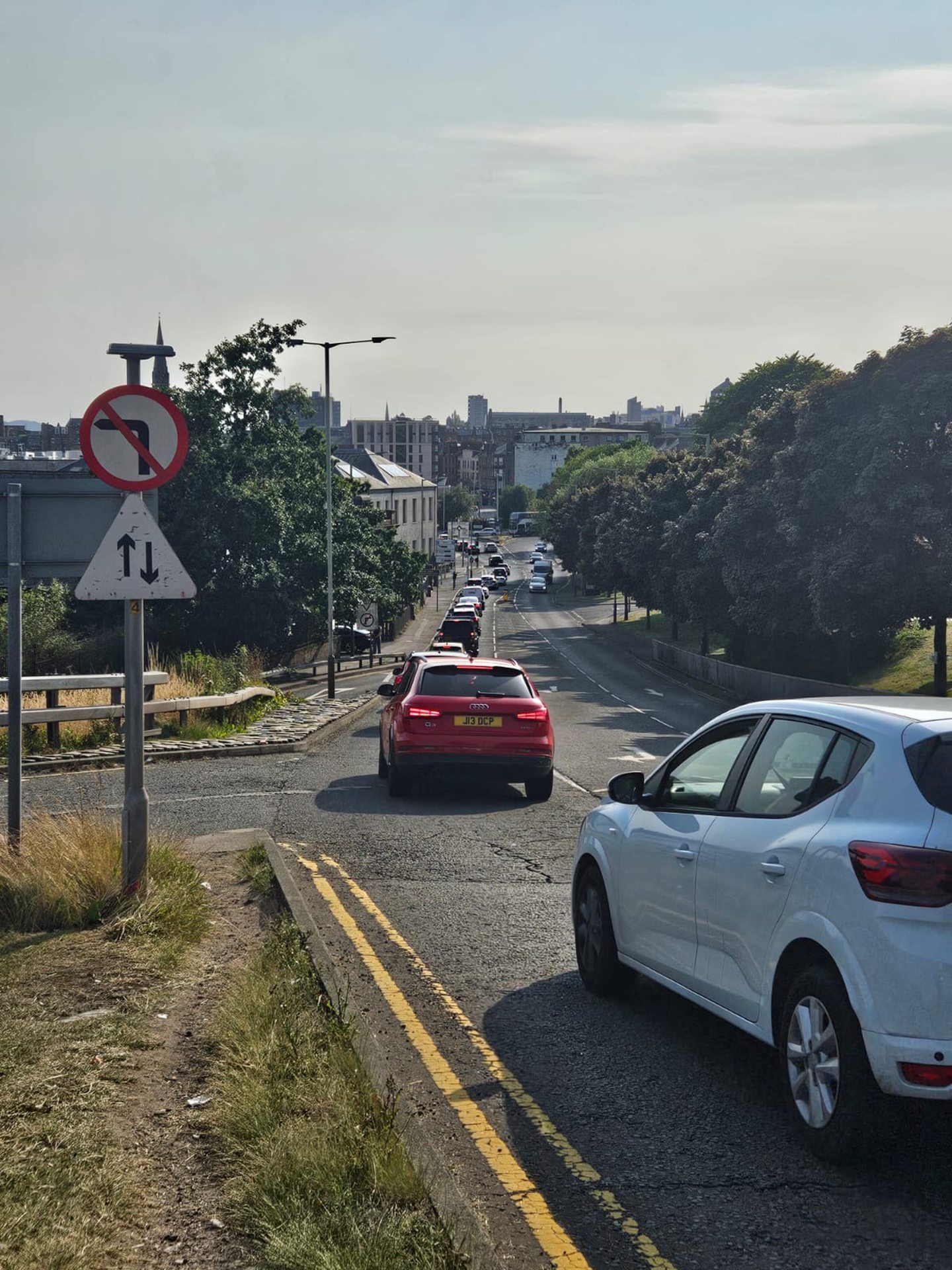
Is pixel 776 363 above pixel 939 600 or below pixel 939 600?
above

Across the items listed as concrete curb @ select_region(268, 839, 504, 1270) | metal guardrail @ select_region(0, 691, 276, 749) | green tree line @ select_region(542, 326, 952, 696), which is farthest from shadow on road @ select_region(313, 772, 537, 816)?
green tree line @ select_region(542, 326, 952, 696)

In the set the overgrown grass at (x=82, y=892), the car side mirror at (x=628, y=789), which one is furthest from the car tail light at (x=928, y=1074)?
the overgrown grass at (x=82, y=892)

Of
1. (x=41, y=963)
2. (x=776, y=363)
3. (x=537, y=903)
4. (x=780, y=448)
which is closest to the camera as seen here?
(x=41, y=963)

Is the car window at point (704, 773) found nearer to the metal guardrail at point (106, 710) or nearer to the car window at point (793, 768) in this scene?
the car window at point (793, 768)

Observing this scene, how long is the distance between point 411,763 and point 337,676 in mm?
40184

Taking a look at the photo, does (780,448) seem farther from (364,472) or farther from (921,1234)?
(364,472)

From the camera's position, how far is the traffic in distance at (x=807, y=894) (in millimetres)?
4664

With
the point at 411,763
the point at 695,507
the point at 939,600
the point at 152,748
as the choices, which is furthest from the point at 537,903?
the point at 695,507

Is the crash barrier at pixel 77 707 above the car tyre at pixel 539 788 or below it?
above

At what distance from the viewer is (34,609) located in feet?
110

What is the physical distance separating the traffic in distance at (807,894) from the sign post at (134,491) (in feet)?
9.59

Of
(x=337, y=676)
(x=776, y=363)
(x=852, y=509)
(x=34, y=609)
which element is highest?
(x=776, y=363)

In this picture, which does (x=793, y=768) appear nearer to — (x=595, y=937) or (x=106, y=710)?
(x=595, y=937)

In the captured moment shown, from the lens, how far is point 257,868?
10977 mm
